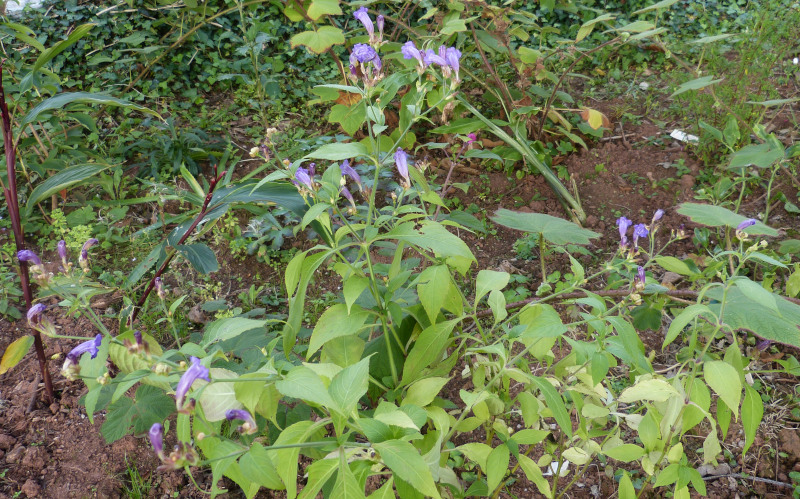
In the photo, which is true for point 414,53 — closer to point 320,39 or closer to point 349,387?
point 349,387

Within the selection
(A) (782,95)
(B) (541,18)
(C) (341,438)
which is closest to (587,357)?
(C) (341,438)

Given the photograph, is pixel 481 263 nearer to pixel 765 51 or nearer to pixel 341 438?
pixel 341 438

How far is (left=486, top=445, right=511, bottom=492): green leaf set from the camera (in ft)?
4.89

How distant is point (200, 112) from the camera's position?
12.9 feet

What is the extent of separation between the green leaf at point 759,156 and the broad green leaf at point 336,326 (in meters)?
1.96

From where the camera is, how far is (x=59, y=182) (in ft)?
7.14

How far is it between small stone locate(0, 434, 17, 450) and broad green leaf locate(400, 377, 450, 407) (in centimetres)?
152

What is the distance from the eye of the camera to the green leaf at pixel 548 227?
1913 millimetres

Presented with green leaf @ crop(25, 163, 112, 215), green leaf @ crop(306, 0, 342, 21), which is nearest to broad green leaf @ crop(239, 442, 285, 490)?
green leaf @ crop(25, 163, 112, 215)

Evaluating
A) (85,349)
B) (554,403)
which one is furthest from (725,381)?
(85,349)

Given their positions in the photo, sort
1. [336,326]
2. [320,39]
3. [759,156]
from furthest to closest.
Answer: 1. [320,39]
2. [759,156]
3. [336,326]

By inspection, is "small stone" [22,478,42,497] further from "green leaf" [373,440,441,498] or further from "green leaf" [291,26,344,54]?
"green leaf" [291,26,344,54]

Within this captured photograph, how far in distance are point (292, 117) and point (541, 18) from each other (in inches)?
90.2

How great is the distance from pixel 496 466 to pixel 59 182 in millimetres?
1836
